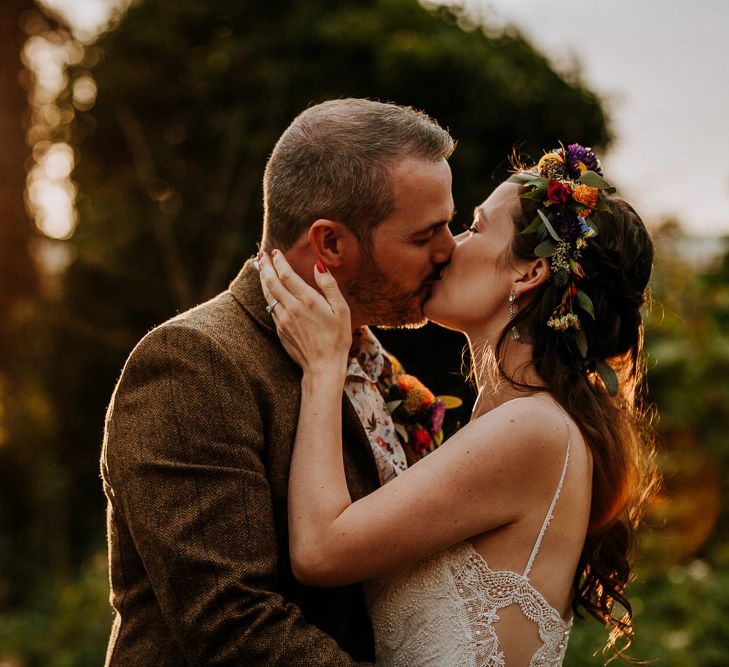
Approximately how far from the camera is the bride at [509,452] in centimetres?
245

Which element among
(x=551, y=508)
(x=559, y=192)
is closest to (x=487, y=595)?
(x=551, y=508)

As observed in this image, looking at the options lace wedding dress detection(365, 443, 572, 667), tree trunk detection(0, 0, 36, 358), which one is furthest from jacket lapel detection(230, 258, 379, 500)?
tree trunk detection(0, 0, 36, 358)

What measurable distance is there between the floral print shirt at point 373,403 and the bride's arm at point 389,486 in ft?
1.05

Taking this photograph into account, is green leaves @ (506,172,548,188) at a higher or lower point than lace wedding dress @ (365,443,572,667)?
higher

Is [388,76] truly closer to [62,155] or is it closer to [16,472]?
[62,155]

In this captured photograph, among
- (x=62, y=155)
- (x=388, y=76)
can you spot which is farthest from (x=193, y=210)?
(x=388, y=76)

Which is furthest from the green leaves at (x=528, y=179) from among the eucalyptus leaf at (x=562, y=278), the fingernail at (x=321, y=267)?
the fingernail at (x=321, y=267)

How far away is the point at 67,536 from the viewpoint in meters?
10.1

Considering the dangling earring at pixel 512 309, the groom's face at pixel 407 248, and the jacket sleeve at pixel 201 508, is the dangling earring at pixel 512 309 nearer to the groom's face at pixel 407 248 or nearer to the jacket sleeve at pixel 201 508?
the groom's face at pixel 407 248

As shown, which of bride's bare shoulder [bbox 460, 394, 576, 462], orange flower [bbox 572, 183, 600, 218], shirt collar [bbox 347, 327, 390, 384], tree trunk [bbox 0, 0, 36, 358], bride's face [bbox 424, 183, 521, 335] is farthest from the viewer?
tree trunk [bbox 0, 0, 36, 358]

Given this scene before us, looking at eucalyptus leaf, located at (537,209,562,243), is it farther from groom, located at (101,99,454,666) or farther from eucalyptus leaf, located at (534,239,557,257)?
groom, located at (101,99,454,666)

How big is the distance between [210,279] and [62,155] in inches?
109

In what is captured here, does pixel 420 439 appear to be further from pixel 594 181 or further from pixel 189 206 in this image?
pixel 189 206

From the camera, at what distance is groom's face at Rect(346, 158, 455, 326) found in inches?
110
